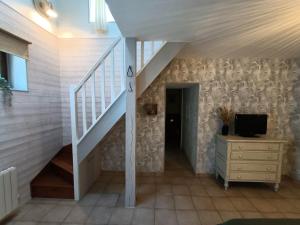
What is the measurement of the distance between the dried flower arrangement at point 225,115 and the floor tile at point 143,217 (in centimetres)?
208

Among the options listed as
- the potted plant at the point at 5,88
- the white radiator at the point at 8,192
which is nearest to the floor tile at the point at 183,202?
the white radiator at the point at 8,192

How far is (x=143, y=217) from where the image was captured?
2270 millimetres

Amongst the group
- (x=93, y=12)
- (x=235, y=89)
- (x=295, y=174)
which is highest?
(x=93, y=12)

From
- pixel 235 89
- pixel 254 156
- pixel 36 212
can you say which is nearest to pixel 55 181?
pixel 36 212

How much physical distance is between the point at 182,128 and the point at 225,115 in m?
2.17

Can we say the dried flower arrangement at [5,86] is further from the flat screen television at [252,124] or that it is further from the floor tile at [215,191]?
the flat screen television at [252,124]

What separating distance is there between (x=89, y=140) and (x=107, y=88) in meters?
1.35

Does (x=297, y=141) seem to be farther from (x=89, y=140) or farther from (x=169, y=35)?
(x=89, y=140)

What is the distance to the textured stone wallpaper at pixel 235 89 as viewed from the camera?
3.38 meters

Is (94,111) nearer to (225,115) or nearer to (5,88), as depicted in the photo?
(5,88)

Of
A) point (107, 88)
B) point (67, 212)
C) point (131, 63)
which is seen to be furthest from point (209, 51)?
point (67, 212)

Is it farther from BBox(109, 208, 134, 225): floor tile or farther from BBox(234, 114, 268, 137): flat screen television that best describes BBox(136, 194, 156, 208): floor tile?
BBox(234, 114, 268, 137): flat screen television

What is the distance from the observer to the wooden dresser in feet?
9.49

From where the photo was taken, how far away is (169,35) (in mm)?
2246
